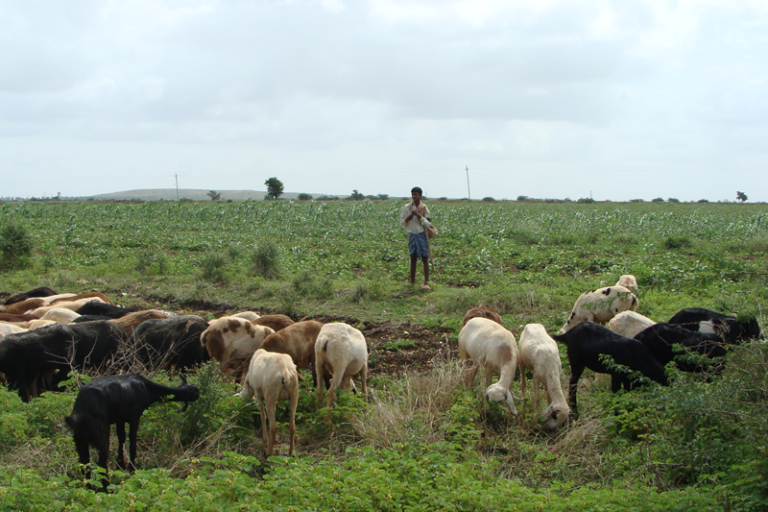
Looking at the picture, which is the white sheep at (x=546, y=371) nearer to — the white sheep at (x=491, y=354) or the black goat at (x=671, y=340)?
the white sheep at (x=491, y=354)

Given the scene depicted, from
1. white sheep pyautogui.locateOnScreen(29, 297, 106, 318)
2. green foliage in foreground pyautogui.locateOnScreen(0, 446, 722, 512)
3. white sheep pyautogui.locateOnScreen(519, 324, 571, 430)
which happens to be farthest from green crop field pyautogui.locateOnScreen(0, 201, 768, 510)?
white sheep pyautogui.locateOnScreen(29, 297, 106, 318)

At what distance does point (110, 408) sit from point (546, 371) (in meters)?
4.01

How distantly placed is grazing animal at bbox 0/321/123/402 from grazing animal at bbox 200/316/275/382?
110 centimetres

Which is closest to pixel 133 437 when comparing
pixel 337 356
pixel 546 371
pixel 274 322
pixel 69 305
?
pixel 337 356

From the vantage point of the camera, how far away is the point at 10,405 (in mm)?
5633

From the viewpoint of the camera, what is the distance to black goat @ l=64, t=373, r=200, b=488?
15.3 ft

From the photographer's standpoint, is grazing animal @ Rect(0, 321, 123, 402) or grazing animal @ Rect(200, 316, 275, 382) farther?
grazing animal @ Rect(200, 316, 275, 382)

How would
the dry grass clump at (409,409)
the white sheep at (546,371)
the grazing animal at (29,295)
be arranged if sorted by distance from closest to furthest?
the dry grass clump at (409,409) < the white sheep at (546,371) < the grazing animal at (29,295)

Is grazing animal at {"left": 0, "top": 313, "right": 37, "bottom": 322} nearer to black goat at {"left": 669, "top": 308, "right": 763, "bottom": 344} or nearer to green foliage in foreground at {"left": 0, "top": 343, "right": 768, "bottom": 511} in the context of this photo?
green foliage in foreground at {"left": 0, "top": 343, "right": 768, "bottom": 511}

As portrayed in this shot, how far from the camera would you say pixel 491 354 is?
6.39 metres

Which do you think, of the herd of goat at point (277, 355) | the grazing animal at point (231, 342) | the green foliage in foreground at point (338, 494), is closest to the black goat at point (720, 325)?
the herd of goat at point (277, 355)

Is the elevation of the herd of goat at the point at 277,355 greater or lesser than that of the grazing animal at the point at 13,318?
lesser

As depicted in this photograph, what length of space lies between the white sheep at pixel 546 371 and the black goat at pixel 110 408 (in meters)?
3.29

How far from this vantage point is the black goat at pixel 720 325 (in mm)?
6422
